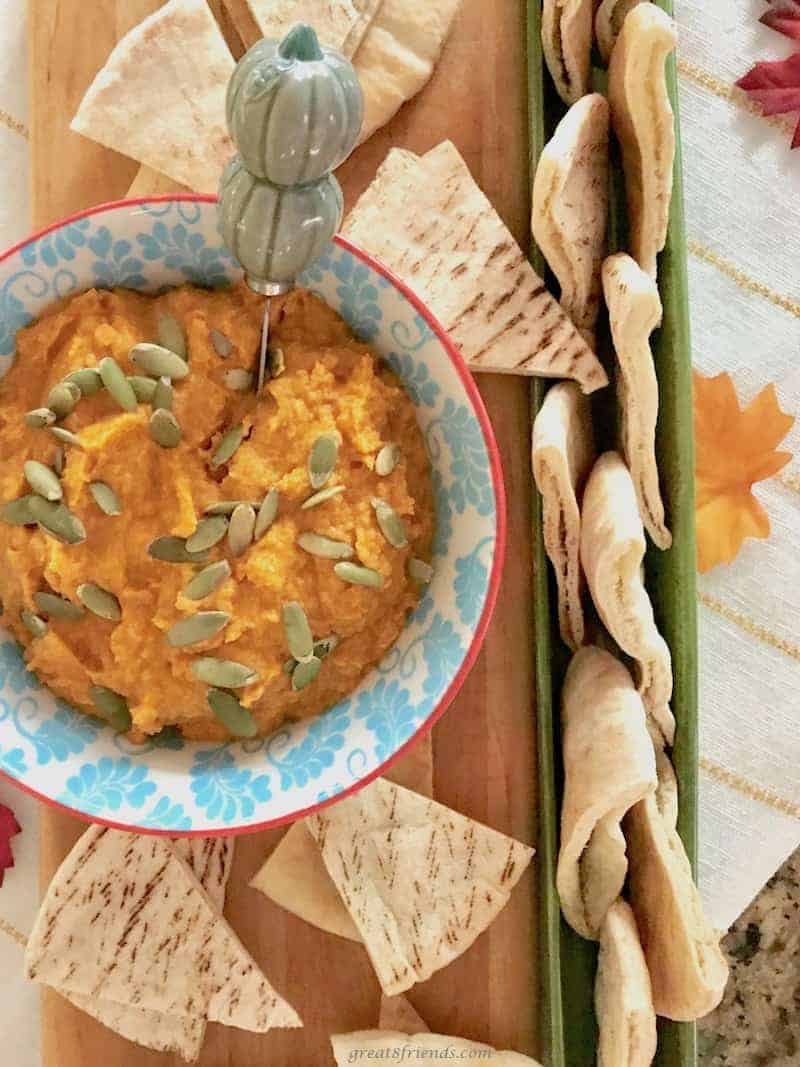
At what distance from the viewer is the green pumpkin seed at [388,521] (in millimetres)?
1483

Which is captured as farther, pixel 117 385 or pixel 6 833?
pixel 6 833

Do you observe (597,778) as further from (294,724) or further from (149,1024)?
(149,1024)

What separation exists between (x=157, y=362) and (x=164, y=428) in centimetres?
10

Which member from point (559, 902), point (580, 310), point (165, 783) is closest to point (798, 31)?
point (580, 310)

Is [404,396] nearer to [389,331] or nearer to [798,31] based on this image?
[389,331]

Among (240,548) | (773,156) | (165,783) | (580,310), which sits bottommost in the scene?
(165,783)

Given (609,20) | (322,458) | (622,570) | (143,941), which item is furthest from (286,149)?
(143,941)

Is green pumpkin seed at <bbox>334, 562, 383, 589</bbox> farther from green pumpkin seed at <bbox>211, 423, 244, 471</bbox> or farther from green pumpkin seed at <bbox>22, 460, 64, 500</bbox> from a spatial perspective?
green pumpkin seed at <bbox>22, 460, 64, 500</bbox>

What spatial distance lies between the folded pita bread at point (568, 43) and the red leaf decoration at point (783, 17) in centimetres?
53

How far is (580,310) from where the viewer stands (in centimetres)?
164

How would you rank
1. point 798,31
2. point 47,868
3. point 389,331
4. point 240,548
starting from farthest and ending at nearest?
point 798,31 → point 47,868 → point 389,331 → point 240,548

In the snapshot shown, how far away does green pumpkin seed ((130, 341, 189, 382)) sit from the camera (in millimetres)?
1470

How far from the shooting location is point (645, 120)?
4.84ft

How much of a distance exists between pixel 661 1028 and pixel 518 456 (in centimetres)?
89
